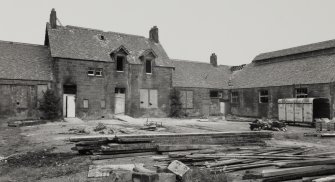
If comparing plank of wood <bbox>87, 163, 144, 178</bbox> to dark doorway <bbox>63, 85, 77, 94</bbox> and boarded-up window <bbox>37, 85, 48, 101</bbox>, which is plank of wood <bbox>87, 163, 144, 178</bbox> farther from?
dark doorway <bbox>63, 85, 77, 94</bbox>

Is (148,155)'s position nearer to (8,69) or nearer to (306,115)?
(306,115)

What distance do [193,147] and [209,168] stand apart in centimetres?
252

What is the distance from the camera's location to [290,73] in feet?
98.7

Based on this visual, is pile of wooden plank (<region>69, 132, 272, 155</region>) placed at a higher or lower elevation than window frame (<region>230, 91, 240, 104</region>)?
lower

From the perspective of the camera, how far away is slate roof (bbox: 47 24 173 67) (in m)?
29.0

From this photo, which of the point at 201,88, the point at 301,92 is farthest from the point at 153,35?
the point at 301,92

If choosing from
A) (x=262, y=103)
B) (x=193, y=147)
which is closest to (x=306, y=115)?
(x=262, y=103)

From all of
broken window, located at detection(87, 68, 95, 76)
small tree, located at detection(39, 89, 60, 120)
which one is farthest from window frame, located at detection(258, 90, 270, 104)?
small tree, located at detection(39, 89, 60, 120)

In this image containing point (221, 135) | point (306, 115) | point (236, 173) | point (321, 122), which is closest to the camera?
point (236, 173)

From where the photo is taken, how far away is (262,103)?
31.8 m

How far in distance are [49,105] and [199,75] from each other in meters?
20.2

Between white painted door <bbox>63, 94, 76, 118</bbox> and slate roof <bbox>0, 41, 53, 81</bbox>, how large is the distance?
92.0 inches

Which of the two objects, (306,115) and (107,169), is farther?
(306,115)

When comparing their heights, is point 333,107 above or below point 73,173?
above
